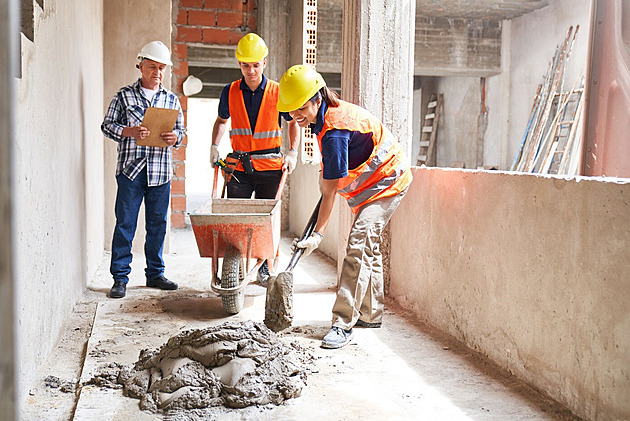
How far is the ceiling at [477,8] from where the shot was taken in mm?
10867

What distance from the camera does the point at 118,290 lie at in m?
4.35

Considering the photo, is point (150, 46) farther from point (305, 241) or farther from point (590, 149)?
point (590, 149)

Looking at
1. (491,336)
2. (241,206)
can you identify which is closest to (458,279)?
(491,336)

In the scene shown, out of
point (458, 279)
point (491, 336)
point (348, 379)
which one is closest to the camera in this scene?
point (348, 379)

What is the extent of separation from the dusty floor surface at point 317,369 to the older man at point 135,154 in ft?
1.20

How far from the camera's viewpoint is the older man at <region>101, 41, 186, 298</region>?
14.1 ft

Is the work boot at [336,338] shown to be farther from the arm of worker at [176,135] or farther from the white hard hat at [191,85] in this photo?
the white hard hat at [191,85]

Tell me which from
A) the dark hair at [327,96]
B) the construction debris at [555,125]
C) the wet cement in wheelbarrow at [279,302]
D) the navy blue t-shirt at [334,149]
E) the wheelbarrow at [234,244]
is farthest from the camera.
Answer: the construction debris at [555,125]

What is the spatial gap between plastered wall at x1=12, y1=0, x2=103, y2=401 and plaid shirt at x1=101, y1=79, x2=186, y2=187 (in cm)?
25

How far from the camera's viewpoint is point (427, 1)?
10703 millimetres

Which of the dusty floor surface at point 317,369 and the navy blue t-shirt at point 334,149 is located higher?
the navy blue t-shirt at point 334,149

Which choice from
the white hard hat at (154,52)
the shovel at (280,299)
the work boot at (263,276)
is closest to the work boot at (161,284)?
the work boot at (263,276)

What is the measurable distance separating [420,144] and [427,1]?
180 inches

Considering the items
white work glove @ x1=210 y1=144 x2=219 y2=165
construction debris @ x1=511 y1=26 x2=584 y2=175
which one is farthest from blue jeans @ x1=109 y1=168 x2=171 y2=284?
construction debris @ x1=511 y1=26 x2=584 y2=175
